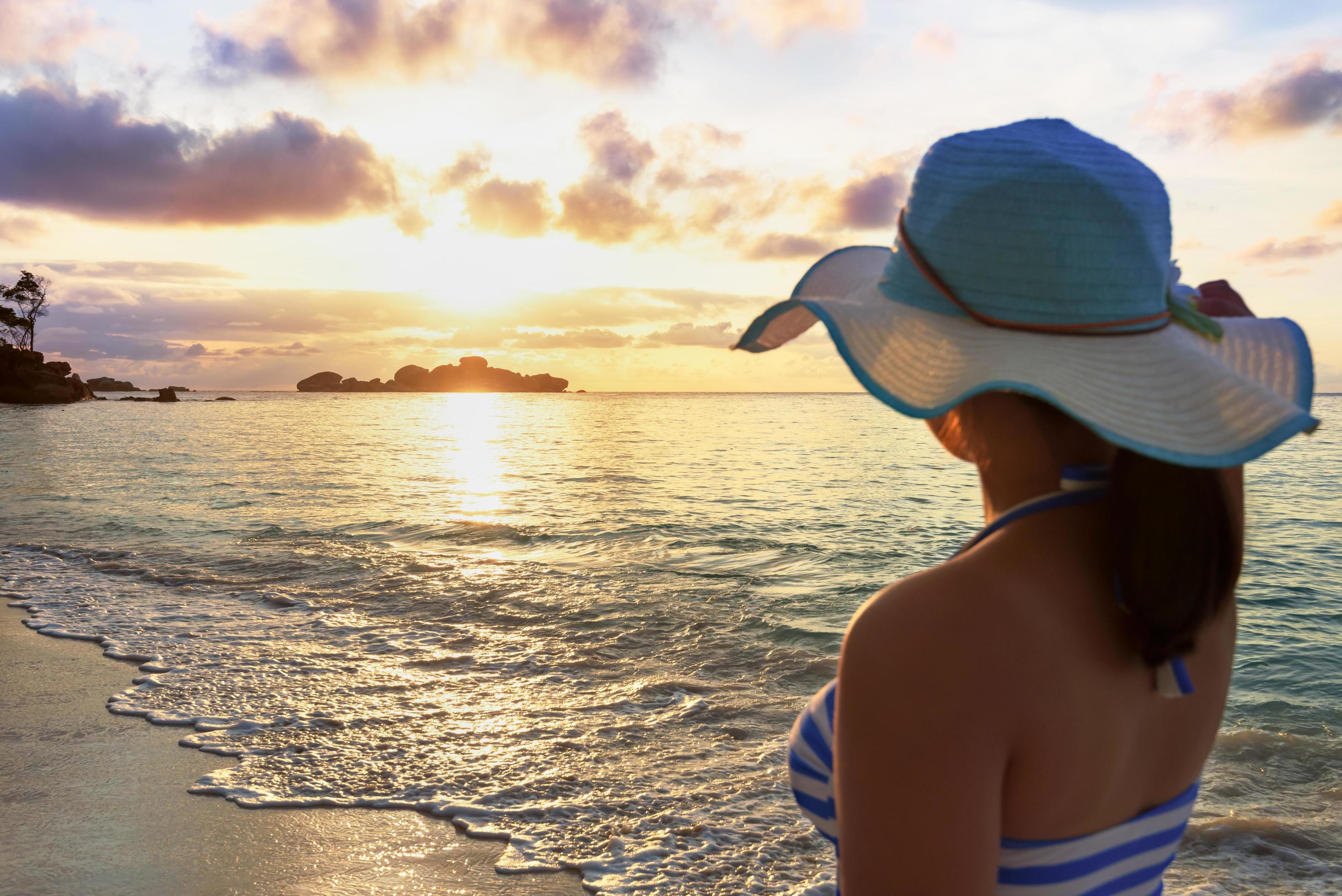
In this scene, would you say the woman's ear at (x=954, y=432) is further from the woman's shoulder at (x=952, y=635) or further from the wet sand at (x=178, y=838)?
the wet sand at (x=178, y=838)

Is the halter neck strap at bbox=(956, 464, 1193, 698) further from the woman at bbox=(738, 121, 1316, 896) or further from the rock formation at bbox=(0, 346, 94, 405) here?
the rock formation at bbox=(0, 346, 94, 405)

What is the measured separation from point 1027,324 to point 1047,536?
0.25 m

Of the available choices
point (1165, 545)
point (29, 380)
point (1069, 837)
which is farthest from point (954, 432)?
point (29, 380)

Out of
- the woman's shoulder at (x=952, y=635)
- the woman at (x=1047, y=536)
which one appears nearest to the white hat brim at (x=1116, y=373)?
the woman at (x=1047, y=536)

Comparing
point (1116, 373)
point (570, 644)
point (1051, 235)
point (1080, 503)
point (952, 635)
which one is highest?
point (1051, 235)

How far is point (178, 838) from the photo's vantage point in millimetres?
3746

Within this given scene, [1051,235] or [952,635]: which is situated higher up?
[1051,235]

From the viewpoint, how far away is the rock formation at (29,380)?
2662 inches

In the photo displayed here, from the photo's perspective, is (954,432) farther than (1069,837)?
Yes

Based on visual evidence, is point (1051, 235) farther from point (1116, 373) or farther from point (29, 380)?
point (29, 380)

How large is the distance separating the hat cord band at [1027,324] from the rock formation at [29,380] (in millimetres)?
84329

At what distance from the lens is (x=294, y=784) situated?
4.32 m

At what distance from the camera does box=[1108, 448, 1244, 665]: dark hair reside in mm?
949

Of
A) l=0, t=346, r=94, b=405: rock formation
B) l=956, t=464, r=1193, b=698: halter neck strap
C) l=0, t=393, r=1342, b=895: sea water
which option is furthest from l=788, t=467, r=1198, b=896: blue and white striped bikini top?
l=0, t=346, r=94, b=405: rock formation
